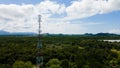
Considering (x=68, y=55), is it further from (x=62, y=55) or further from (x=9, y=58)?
(x=9, y=58)

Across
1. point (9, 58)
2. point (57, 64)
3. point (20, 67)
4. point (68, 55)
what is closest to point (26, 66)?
point (20, 67)

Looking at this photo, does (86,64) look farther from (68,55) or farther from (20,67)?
(68,55)

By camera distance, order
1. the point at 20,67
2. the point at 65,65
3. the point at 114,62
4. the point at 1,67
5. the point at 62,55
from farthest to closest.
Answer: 1. the point at 62,55
2. the point at 114,62
3. the point at 65,65
4. the point at 20,67
5. the point at 1,67

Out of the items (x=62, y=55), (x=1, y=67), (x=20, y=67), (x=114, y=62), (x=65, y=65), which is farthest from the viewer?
(x=62, y=55)

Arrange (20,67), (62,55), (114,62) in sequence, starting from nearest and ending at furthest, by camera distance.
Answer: (20,67)
(114,62)
(62,55)

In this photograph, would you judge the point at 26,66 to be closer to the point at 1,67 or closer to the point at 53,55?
the point at 1,67

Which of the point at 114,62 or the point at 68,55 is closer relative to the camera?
the point at 114,62

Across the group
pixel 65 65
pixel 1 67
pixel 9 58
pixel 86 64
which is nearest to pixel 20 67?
pixel 1 67

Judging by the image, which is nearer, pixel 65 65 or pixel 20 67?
pixel 20 67

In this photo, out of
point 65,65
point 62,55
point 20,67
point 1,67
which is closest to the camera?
point 1,67
